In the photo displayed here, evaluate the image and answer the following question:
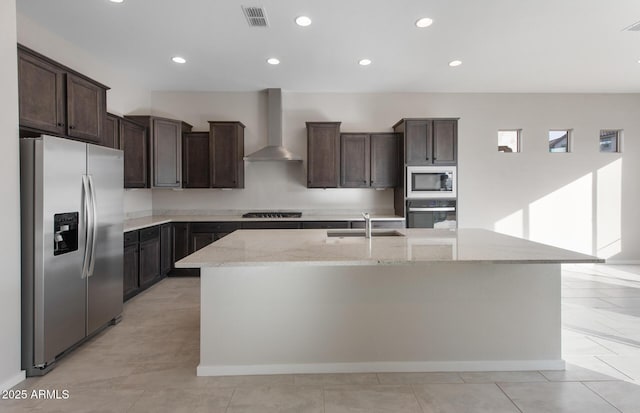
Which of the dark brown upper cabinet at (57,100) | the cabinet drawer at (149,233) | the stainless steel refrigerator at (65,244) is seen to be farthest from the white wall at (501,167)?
the stainless steel refrigerator at (65,244)

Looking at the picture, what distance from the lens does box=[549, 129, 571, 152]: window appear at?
19.2 ft

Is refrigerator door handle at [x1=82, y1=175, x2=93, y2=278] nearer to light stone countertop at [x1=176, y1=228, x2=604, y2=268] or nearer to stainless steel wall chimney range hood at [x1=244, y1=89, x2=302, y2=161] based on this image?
light stone countertop at [x1=176, y1=228, x2=604, y2=268]

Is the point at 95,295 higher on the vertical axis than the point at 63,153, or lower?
lower

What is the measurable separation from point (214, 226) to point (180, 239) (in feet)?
1.80

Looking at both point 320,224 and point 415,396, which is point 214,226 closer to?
point 320,224

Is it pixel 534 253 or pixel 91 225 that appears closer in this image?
pixel 534 253

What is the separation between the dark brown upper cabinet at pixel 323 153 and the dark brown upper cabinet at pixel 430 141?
108 cm

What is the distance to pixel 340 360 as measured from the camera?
7.82ft

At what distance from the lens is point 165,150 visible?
4988 mm

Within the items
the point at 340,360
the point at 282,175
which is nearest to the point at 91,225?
the point at 340,360

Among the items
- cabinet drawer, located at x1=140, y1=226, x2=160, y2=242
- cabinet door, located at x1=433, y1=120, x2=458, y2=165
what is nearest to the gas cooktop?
cabinet drawer, located at x1=140, y1=226, x2=160, y2=242

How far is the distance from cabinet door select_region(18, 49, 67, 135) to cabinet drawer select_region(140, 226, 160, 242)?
169 centimetres

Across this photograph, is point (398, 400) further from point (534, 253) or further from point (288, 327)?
point (534, 253)

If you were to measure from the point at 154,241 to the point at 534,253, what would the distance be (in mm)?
4377
